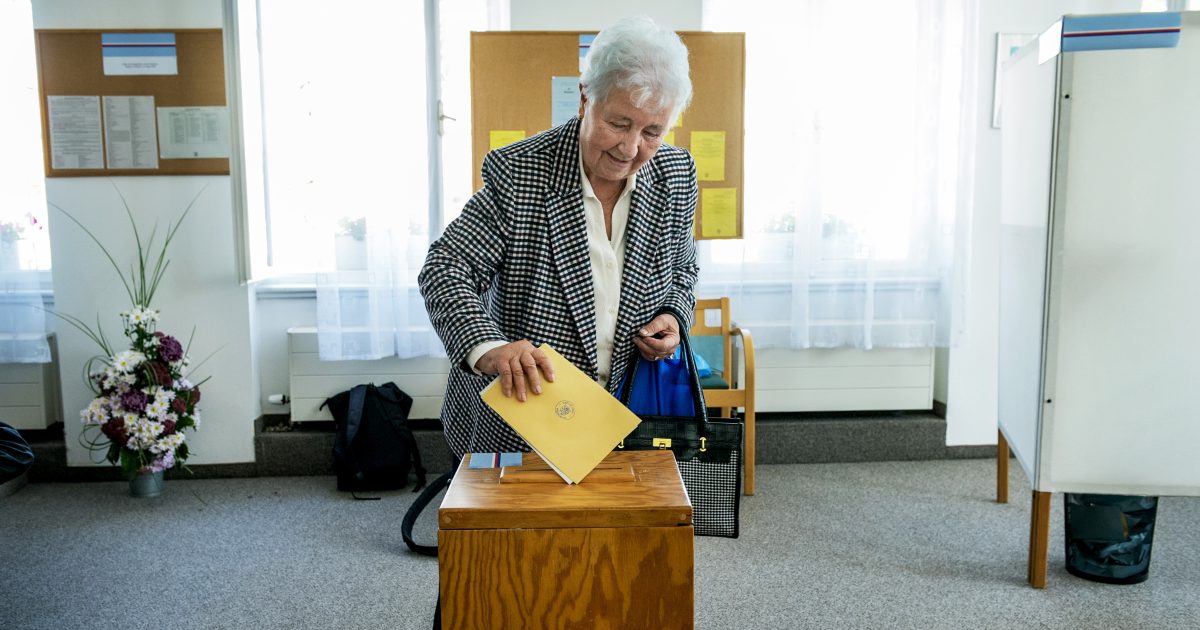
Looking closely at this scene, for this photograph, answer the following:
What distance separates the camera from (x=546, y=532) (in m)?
1.08

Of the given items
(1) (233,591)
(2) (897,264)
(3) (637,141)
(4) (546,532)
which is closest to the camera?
(4) (546,532)

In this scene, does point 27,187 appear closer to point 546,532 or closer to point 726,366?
point 726,366

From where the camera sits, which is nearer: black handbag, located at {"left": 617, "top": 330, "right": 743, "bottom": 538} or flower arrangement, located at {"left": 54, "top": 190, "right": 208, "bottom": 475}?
black handbag, located at {"left": 617, "top": 330, "right": 743, "bottom": 538}

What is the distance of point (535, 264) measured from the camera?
1.47 m

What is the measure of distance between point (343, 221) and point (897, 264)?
7.61ft

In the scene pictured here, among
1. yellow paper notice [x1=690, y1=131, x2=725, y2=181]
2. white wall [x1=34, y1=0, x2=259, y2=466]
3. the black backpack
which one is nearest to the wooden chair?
yellow paper notice [x1=690, y1=131, x2=725, y2=181]

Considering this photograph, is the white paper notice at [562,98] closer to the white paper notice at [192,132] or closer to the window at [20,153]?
the white paper notice at [192,132]

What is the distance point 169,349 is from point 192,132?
33.0 inches

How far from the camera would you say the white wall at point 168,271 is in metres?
3.24

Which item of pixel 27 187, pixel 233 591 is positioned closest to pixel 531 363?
pixel 233 591

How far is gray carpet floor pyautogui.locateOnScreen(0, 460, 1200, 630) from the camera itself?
236 cm

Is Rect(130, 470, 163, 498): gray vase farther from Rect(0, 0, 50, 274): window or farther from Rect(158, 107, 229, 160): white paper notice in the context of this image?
Rect(158, 107, 229, 160): white paper notice

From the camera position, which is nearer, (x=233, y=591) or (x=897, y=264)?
(x=233, y=591)

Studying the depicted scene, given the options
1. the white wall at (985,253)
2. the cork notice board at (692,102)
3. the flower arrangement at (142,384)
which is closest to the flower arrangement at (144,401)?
the flower arrangement at (142,384)
